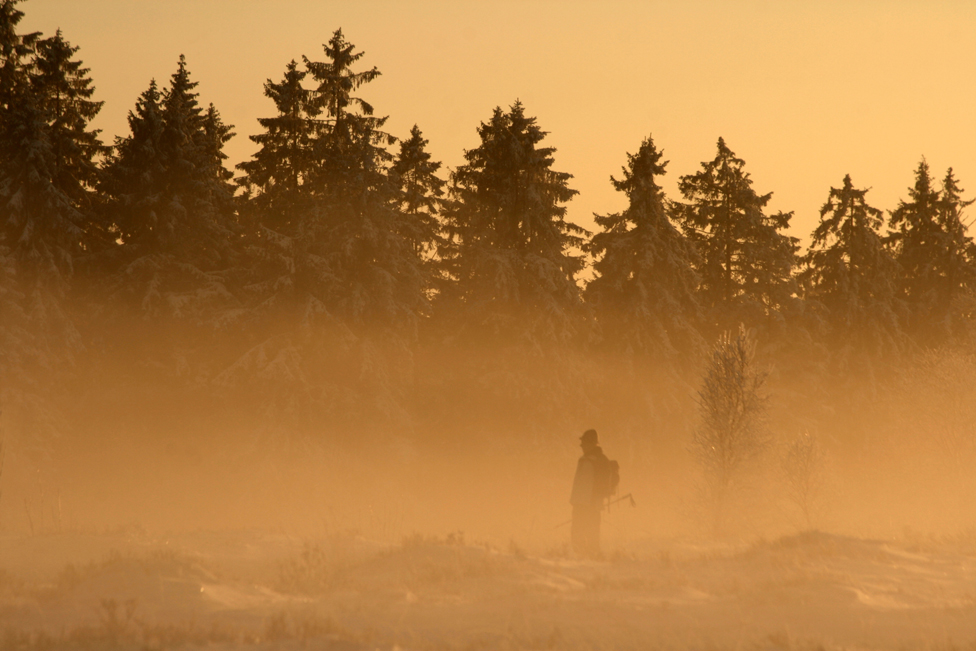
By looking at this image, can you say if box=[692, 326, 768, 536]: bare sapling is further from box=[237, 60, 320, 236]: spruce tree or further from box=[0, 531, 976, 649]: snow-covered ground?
box=[237, 60, 320, 236]: spruce tree

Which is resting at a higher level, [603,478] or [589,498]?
[603,478]

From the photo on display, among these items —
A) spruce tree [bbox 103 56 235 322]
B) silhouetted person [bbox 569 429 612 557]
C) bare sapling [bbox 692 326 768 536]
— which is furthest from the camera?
spruce tree [bbox 103 56 235 322]

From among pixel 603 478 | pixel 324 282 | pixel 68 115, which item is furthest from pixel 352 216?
pixel 603 478

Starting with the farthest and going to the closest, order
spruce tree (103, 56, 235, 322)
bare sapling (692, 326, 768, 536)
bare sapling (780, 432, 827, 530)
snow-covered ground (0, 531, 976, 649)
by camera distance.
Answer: spruce tree (103, 56, 235, 322) < bare sapling (780, 432, 827, 530) < bare sapling (692, 326, 768, 536) < snow-covered ground (0, 531, 976, 649)

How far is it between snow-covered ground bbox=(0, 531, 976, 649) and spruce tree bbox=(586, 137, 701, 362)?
19.6 m

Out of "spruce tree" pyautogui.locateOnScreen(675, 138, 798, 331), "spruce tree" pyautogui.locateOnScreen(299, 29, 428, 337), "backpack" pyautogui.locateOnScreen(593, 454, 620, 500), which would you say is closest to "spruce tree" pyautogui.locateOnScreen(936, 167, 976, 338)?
"spruce tree" pyautogui.locateOnScreen(675, 138, 798, 331)

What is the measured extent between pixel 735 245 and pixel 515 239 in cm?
1048

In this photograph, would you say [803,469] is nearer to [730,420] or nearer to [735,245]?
[730,420]

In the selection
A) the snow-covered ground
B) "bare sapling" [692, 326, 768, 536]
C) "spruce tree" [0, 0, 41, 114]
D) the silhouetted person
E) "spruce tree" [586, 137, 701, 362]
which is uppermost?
"spruce tree" [0, 0, 41, 114]

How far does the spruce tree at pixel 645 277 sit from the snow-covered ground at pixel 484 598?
19.6 metres

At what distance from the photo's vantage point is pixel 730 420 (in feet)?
75.6

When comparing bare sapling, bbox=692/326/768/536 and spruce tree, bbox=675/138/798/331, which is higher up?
spruce tree, bbox=675/138/798/331

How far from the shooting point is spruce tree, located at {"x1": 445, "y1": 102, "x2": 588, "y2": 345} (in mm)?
29609

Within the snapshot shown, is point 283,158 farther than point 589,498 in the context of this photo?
Yes
